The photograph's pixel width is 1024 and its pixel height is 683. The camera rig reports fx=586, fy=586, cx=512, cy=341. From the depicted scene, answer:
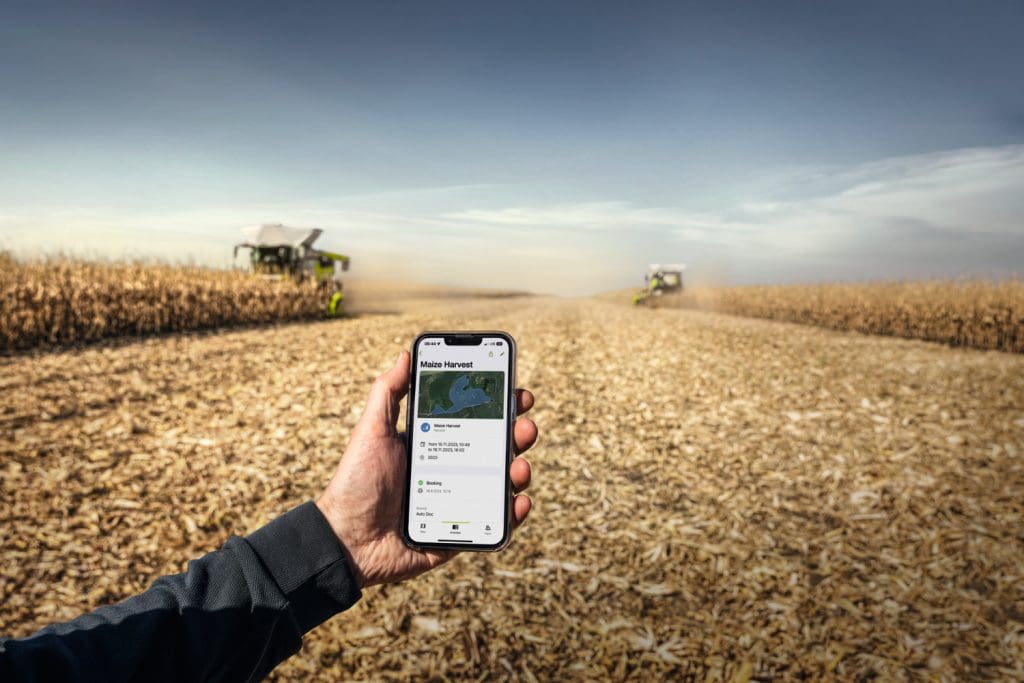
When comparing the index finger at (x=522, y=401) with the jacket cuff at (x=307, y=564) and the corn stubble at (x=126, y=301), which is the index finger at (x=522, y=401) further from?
the corn stubble at (x=126, y=301)

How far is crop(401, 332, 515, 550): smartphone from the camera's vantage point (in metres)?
2.12

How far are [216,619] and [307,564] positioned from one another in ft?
0.94

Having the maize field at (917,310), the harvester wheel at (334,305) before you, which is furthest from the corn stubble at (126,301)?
the maize field at (917,310)

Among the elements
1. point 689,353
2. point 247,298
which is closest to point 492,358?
point 689,353

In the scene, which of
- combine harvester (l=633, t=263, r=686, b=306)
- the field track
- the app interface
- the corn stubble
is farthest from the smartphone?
combine harvester (l=633, t=263, r=686, b=306)

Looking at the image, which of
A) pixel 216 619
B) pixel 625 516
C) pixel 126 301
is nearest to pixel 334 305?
pixel 126 301

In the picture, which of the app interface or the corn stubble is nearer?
the app interface

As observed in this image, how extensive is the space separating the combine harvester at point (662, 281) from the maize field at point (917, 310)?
4837 millimetres

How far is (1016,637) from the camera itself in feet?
12.4

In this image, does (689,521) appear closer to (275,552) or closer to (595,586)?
(595,586)

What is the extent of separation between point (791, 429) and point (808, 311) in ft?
77.1

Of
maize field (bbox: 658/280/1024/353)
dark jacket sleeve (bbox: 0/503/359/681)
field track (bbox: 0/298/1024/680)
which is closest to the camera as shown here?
dark jacket sleeve (bbox: 0/503/359/681)

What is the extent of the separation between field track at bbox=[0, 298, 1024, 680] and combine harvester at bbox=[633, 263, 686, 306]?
843 inches

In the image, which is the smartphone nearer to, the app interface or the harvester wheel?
the app interface
